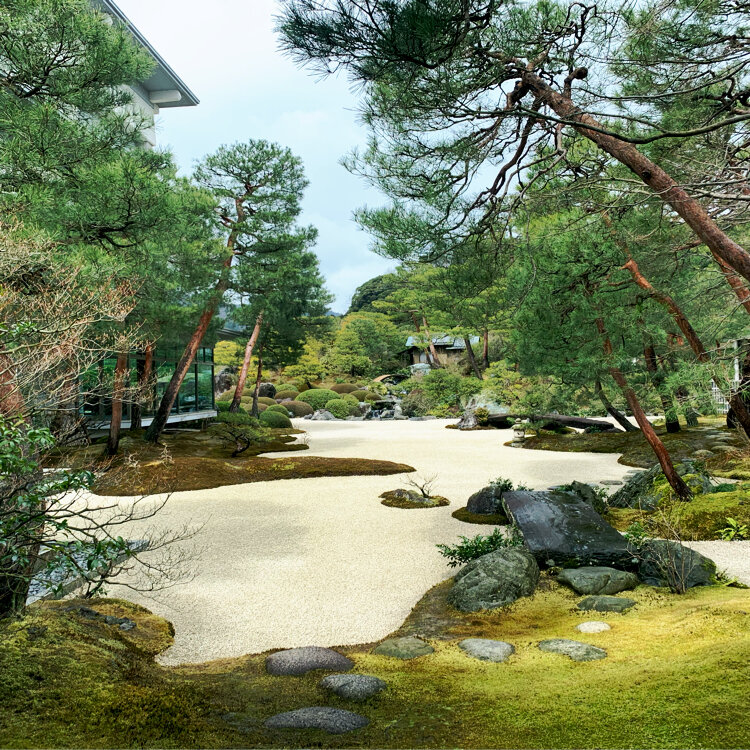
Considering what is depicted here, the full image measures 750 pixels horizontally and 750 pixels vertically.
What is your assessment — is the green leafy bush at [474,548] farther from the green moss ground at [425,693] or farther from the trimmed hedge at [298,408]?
the trimmed hedge at [298,408]

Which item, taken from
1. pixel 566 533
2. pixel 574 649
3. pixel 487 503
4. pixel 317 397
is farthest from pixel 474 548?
pixel 317 397

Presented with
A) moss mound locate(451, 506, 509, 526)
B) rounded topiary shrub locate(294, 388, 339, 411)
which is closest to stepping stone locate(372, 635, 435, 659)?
moss mound locate(451, 506, 509, 526)

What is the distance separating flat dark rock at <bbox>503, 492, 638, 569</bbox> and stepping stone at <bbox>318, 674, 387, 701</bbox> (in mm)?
2643

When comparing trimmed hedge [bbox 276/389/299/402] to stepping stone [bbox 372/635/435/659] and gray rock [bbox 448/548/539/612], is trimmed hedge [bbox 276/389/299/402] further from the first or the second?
stepping stone [bbox 372/635/435/659]

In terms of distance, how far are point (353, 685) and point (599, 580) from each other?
8.09 ft

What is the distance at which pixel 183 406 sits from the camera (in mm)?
17141

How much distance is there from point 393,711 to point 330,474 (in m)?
7.87

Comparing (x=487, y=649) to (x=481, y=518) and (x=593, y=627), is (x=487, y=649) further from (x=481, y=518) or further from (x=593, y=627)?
(x=481, y=518)

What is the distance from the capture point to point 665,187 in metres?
3.98

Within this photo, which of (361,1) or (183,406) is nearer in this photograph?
(361,1)

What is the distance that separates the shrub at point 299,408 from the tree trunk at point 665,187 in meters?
22.1

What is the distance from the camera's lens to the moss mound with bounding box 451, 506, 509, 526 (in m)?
6.48

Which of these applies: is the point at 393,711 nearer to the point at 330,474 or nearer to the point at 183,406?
the point at 330,474

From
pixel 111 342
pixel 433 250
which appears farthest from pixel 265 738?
pixel 111 342
